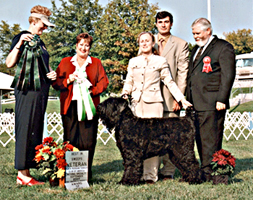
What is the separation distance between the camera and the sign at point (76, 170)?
3.59 m

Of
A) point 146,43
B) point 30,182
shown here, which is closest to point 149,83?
point 146,43

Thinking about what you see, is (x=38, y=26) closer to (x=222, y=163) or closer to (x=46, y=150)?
(x=46, y=150)

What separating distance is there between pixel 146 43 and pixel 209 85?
3.44 feet

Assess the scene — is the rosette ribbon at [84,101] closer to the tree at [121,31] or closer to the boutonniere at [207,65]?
the boutonniere at [207,65]

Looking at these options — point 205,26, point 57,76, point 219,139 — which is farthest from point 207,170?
point 57,76

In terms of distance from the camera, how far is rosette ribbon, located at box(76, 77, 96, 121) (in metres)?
3.93

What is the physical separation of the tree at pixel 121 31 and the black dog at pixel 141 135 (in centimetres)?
1380

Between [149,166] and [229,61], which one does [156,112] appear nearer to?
[149,166]

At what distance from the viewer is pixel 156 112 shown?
3.86 m

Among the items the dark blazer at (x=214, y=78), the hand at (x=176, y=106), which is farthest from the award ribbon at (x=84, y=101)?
the dark blazer at (x=214, y=78)

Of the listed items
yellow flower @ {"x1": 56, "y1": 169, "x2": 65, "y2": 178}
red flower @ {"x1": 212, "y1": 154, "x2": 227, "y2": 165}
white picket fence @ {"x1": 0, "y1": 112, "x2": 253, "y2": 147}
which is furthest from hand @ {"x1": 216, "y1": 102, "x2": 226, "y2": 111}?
white picket fence @ {"x1": 0, "y1": 112, "x2": 253, "y2": 147}

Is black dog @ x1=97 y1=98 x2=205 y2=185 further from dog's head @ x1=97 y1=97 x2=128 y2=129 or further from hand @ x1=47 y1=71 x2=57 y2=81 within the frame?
hand @ x1=47 y1=71 x2=57 y2=81

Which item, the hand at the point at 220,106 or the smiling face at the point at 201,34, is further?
the smiling face at the point at 201,34

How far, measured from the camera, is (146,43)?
12.5 feet
